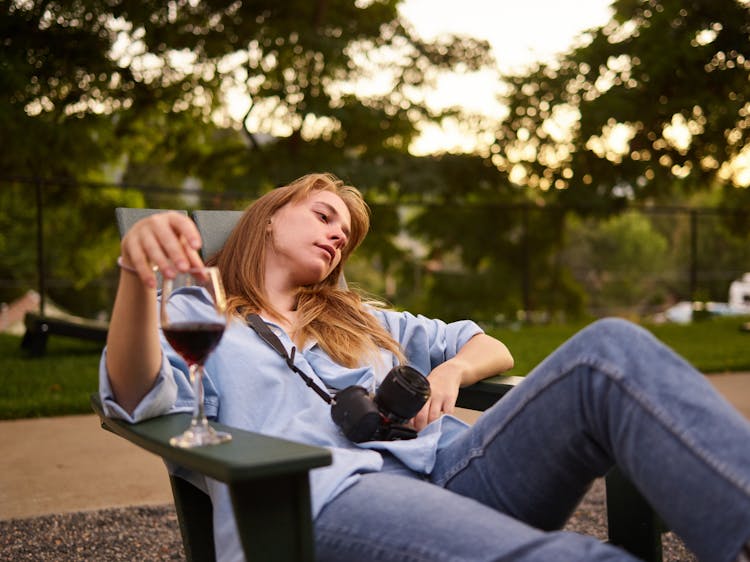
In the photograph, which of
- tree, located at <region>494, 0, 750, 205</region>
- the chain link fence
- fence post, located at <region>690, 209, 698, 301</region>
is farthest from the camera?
fence post, located at <region>690, 209, 698, 301</region>

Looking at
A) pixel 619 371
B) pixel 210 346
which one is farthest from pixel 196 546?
pixel 619 371

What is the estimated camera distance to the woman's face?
2398 millimetres

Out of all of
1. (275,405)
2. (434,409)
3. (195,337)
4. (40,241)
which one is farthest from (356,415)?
(40,241)

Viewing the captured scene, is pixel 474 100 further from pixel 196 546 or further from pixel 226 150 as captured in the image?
pixel 196 546

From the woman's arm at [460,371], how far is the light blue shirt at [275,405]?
0.04m

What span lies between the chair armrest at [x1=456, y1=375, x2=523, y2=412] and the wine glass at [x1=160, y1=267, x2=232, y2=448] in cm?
95

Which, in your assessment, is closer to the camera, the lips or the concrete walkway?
the lips

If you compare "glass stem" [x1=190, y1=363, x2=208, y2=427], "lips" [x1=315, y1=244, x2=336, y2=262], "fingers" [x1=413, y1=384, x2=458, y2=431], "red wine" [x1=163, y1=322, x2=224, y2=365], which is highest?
"lips" [x1=315, y1=244, x2=336, y2=262]

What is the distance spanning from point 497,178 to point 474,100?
3.70 ft

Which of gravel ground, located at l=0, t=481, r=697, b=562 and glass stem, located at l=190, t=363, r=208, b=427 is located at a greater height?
glass stem, located at l=190, t=363, r=208, b=427

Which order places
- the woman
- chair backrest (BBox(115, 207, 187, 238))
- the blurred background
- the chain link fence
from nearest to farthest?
the woman → chair backrest (BBox(115, 207, 187, 238)) → the blurred background → the chain link fence

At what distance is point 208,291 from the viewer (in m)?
1.47

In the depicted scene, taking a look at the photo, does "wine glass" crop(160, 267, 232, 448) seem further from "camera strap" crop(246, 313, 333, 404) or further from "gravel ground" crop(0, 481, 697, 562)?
"gravel ground" crop(0, 481, 697, 562)

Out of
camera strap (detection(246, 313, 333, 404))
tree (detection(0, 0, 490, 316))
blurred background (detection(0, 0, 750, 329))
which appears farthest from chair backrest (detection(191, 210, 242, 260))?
blurred background (detection(0, 0, 750, 329))
